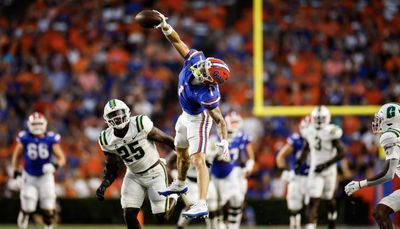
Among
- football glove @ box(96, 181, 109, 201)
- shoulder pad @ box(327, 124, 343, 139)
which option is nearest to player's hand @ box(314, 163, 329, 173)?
shoulder pad @ box(327, 124, 343, 139)

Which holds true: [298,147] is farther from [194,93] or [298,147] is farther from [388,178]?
[388,178]

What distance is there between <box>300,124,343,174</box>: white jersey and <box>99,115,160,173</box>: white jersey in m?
3.43

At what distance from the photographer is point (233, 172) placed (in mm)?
11961

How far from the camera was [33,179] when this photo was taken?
11.8 meters

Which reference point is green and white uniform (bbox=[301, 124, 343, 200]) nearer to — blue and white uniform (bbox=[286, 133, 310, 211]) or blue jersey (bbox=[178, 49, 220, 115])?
blue and white uniform (bbox=[286, 133, 310, 211])

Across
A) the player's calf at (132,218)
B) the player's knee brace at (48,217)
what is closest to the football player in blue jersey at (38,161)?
the player's knee brace at (48,217)

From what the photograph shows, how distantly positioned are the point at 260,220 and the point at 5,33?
22.2ft

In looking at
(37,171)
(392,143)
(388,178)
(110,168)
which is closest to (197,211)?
(110,168)

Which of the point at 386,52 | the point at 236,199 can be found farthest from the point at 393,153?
the point at 386,52

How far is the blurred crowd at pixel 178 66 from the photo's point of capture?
15.3 metres

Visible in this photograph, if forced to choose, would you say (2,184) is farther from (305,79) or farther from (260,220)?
(305,79)

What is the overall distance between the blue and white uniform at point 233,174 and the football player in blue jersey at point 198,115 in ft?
9.95

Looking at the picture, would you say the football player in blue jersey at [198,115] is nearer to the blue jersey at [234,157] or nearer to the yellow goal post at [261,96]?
the blue jersey at [234,157]

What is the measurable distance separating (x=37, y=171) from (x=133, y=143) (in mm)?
3218
